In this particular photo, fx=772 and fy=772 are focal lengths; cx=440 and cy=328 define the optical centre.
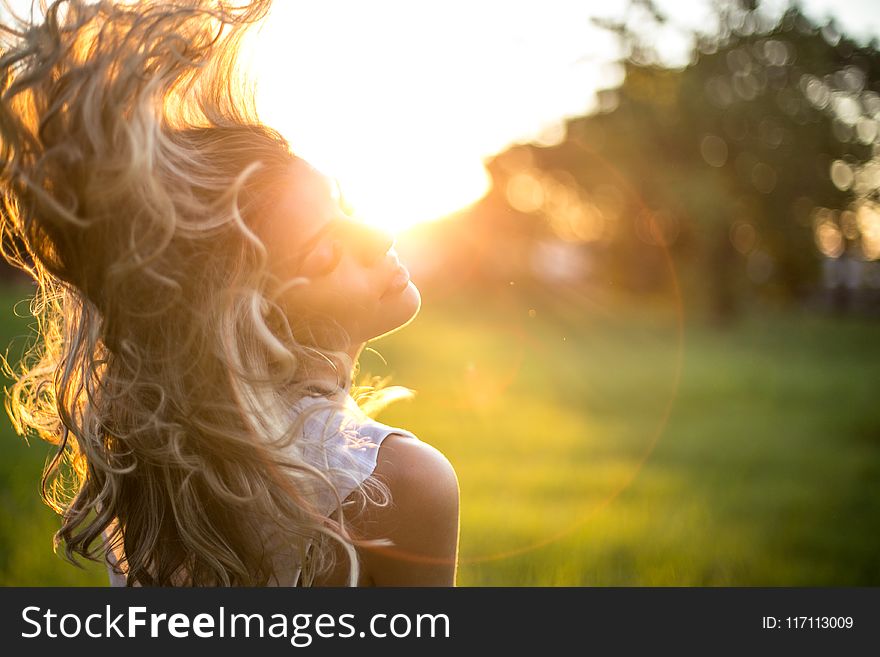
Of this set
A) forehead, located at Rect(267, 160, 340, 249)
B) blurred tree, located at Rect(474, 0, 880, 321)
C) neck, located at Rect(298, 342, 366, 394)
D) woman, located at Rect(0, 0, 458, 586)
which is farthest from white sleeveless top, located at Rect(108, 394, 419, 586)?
blurred tree, located at Rect(474, 0, 880, 321)

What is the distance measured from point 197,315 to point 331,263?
0.35m

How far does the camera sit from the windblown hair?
160cm

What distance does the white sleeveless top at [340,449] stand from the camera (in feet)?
5.67

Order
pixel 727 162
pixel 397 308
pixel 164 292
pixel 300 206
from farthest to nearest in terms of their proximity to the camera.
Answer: pixel 727 162 → pixel 397 308 → pixel 300 206 → pixel 164 292

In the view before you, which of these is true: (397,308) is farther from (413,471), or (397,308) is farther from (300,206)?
(413,471)

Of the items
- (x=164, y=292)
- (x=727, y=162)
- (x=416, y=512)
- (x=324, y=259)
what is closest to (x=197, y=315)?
(x=164, y=292)

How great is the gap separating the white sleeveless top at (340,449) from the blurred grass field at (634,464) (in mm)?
2268

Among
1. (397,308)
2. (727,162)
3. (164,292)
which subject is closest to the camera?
(164,292)

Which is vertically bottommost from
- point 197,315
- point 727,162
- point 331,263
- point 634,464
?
point 197,315

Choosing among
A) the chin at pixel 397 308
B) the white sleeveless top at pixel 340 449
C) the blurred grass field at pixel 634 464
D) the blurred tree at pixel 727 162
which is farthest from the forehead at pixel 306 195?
the blurred tree at pixel 727 162

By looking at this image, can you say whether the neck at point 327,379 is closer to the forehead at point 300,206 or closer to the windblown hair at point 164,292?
the windblown hair at point 164,292

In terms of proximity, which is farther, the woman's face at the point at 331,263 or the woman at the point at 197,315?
the woman's face at the point at 331,263

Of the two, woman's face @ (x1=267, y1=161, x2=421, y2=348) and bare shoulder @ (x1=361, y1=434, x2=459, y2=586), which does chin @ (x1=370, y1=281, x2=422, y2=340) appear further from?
bare shoulder @ (x1=361, y1=434, x2=459, y2=586)

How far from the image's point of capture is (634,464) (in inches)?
338
